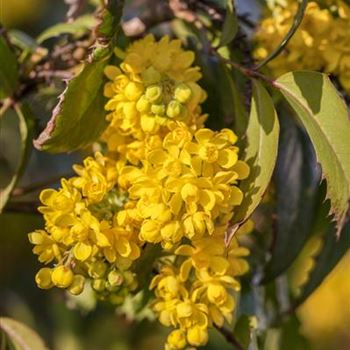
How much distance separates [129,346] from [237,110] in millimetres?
1224

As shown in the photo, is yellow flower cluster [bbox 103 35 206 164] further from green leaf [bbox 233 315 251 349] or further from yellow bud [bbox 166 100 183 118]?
green leaf [bbox 233 315 251 349]

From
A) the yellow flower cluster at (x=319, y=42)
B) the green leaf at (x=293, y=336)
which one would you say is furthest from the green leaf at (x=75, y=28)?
the green leaf at (x=293, y=336)

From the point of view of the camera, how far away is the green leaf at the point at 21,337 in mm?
1191

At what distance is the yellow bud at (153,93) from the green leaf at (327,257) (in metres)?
0.42

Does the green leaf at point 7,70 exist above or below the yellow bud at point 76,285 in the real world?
above

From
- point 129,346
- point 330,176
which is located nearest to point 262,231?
point 330,176

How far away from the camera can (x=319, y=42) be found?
44.9 inches

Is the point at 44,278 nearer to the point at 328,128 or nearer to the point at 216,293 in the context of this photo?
the point at 216,293

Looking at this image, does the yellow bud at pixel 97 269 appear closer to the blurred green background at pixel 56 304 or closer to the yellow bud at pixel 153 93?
the yellow bud at pixel 153 93

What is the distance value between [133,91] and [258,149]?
142 mm

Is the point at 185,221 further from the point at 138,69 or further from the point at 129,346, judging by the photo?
the point at 129,346

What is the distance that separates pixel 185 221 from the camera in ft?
3.04

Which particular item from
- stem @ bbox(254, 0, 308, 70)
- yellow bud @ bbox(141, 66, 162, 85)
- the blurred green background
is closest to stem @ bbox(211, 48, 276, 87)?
stem @ bbox(254, 0, 308, 70)

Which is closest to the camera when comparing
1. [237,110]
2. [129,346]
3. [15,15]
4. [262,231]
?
[237,110]
